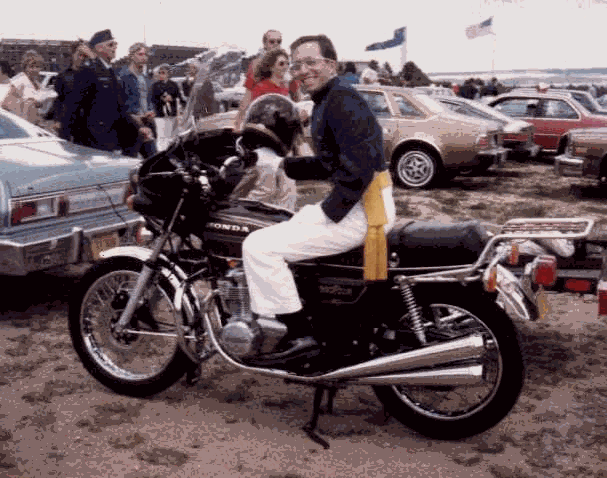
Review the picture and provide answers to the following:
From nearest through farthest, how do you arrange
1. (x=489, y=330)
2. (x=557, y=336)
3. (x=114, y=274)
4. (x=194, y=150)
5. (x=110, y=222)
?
(x=489, y=330) → (x=194, y=150) → (x=114, y=274) → (x=557, y=336) → (x=110, y=222)

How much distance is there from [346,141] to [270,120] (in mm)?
387

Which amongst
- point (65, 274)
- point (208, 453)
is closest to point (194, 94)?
point (208, 453)

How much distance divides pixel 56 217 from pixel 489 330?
3.28m

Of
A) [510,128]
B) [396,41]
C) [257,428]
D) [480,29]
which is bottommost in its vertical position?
[257,428]

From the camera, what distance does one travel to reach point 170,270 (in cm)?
414

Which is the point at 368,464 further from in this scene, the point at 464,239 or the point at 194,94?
the point at 194,94

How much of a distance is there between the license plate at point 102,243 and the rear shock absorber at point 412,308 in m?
2.72

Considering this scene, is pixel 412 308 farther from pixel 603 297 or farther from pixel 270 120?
pixel 270 120

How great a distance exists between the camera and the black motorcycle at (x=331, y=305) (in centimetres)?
358

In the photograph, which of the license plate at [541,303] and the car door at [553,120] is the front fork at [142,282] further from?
the car door at [553,120]

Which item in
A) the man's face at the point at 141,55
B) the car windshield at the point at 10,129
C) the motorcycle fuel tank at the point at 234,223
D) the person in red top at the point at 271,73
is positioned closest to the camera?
the motorcycle fuel tank at the point at 234,223

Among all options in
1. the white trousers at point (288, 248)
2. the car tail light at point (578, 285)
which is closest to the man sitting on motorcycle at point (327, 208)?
the white trousers at point (288, 248)

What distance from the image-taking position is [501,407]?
3.61 m

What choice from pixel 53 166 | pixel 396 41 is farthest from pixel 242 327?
pixel 396 41
